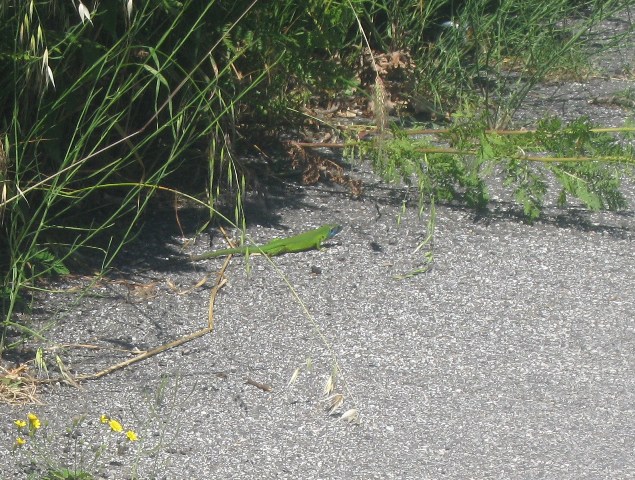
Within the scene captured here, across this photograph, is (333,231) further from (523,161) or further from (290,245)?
(523,161)

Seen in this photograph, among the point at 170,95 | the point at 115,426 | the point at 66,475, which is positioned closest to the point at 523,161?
the point at 170,95

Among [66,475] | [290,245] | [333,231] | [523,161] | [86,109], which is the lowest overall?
[66,475]

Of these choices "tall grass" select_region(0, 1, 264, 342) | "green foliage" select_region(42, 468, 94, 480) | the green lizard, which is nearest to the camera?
"green foliage" select_region(42, 468, 94, 480)

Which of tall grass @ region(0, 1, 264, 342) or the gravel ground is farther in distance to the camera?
tall grass @ region(0, 1, 264, 342)

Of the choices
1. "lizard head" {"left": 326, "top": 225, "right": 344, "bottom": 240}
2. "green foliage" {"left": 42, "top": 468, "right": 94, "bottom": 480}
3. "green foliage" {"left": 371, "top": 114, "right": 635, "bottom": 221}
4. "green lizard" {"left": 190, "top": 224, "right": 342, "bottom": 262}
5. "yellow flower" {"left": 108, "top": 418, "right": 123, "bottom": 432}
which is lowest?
"green foliage" {"left": 42, "top": 468, "right": 94, "bottom": 480}

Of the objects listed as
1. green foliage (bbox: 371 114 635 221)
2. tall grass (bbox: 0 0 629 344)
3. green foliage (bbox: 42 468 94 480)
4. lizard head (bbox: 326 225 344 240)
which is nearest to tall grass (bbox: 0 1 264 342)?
tall grass (bbox: 0 0 629 344)

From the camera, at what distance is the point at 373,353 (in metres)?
3.82

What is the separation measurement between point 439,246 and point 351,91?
1.31m

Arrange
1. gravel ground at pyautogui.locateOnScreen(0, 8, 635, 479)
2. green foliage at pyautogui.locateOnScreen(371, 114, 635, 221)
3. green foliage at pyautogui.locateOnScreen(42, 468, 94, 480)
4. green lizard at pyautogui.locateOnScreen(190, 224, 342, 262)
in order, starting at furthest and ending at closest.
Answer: green foliage at pyautogui.locateOnScreen(371, 114, 635, 221) < green lizard at pyautogui.locateOnScreen(190, 224, 342, 262) < gravel ground at pyautogui.locateOnScreen(0, 8, 635, 479) < green foliage at pyautogui.locateOnScreen(42, 468, 94, 480)

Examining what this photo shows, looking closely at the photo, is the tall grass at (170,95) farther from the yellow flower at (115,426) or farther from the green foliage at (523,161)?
the yellow flower at (115,426)

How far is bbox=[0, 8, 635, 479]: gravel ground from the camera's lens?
3.28m

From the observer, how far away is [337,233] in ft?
15.1

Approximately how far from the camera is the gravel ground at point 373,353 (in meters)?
3.28

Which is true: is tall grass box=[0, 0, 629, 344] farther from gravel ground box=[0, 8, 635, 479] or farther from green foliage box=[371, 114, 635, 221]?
gravel ground box=[0, 8, 635, 479]
